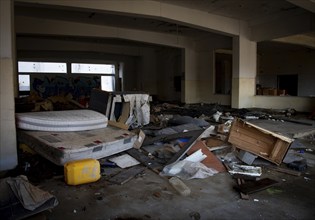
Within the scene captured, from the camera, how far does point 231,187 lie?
3148 millimetres

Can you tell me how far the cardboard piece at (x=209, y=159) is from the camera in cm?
375

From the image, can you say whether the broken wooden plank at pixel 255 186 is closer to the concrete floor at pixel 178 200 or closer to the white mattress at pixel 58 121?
the concrete floor at pixel 178 200

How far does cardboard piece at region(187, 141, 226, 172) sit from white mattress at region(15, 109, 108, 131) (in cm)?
166

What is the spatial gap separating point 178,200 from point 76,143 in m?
1.63

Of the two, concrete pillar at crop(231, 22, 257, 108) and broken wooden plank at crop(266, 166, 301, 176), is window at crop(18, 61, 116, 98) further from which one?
broken wooden plank at crop(266, 166, 301, 176)

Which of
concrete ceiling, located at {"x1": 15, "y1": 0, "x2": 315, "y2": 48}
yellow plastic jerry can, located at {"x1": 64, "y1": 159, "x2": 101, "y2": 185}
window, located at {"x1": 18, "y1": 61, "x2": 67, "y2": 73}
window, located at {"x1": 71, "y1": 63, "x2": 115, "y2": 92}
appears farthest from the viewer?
window, located at {"x1": 71, "y1": 63, "x2": 115, "y2": 92}

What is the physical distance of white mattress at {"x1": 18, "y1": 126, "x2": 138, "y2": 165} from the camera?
11.3ft

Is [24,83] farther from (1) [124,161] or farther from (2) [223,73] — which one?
(1) [124,161]

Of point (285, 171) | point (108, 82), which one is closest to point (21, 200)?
point (285, 171)

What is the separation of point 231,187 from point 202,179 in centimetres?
38

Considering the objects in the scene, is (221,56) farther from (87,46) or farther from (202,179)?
(202,179)

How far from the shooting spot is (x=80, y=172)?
3180mm

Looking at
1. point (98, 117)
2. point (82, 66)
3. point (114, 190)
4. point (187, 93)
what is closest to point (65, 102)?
point (98, 117)

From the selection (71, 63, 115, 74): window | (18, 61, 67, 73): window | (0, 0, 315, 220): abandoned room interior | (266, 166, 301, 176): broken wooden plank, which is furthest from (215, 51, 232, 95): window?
(266, 166, 301, 176): broken wooden plank
